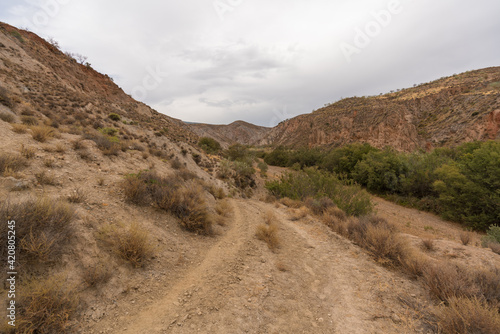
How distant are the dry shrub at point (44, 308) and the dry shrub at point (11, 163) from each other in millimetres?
2713

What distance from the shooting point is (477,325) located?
2414 millimetres

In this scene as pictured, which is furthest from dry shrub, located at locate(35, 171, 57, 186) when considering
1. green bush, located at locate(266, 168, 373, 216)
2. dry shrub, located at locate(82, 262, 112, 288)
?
green bush, located at locate(266, 168, 373, 216)

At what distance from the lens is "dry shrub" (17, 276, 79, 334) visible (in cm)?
204

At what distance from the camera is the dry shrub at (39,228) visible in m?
2.53

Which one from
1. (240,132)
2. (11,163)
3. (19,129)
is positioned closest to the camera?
(11,163)

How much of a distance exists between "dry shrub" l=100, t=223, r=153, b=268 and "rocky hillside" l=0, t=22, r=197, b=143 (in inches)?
318

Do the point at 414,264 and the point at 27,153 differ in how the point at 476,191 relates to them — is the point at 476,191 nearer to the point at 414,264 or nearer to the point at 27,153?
the point at 414,264

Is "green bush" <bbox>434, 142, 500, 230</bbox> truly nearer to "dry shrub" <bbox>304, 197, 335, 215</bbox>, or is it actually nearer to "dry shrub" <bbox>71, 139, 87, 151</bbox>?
"dry shrub" <bbox>304, 197, 335, 215</bbox>

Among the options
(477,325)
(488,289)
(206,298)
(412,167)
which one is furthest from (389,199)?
(206,298)

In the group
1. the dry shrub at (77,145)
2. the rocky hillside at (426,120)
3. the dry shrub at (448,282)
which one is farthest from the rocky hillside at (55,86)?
the rocky hillside at (426,120)

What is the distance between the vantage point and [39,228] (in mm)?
2785

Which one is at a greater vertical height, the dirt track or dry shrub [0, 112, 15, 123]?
dry shrub [0, 112, 15, 123]

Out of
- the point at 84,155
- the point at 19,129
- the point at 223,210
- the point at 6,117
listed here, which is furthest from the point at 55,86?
the point at 223,210

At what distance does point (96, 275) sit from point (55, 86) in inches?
893
